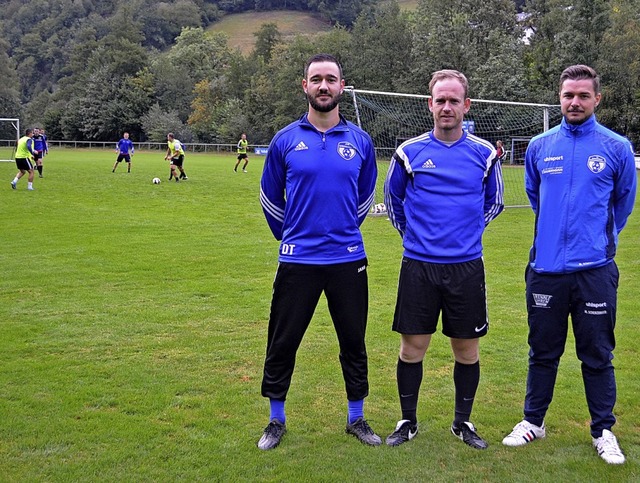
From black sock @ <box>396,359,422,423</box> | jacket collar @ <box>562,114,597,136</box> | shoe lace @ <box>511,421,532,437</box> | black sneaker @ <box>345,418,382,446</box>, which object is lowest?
black sneaker @ <box>345,418,382,446</box>

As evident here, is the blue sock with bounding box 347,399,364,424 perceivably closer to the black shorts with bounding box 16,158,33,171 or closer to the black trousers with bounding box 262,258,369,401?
the black trousers with bounding box 262,258,369,401

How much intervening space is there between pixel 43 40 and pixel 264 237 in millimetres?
128768

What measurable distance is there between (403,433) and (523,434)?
2.26 feet

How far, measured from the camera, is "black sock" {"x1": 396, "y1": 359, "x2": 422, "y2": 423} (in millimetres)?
3996

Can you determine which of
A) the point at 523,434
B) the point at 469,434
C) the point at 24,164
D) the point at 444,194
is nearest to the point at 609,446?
the point at 523,434

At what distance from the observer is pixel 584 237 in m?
3.77

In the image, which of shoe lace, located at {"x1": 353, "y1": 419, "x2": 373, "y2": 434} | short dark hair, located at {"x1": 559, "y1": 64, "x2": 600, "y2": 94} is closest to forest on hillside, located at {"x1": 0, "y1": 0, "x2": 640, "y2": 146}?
short dark hair, located at {"x1": 559, "y1": 64, "x2": 600, "y2": 94}

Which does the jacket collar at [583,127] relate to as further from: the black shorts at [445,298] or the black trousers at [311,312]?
the black trousers at [311,312]

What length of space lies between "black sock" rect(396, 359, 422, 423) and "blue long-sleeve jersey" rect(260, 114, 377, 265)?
0.69 meters

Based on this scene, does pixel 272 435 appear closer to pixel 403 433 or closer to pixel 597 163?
pixel 403 433

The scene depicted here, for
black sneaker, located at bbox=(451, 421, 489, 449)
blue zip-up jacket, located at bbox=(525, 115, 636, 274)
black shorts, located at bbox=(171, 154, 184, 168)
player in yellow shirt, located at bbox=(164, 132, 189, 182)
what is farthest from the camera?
black shorts, located at bbox=(171, 154, 184, 168)

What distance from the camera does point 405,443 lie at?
12.9 feet

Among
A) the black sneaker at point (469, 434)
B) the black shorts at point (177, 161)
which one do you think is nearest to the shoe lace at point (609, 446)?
the black sneaker at point (469, 434)

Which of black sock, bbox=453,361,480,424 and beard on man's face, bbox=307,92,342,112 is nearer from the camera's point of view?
beard on man's face, bbox=307,92,342,112
